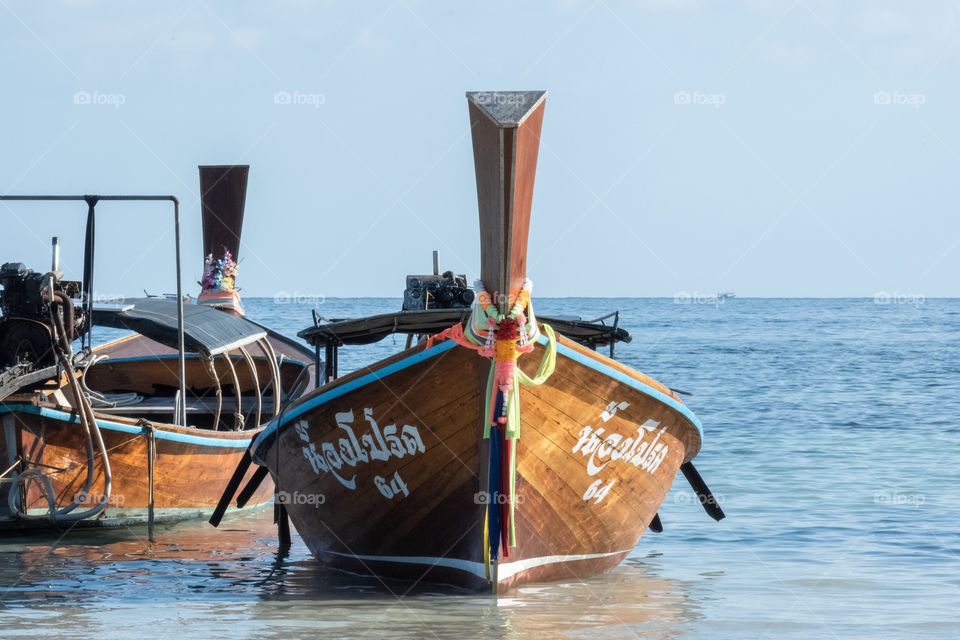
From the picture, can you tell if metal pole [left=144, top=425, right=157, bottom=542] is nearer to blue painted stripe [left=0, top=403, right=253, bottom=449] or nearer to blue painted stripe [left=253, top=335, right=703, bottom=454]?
blue painted stripe [left=0, top=403, right=253, bottom=449]

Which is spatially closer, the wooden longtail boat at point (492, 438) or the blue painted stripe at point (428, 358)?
the wooden longtail boat at point (492, 438)

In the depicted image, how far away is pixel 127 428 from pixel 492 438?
5620 millimetres

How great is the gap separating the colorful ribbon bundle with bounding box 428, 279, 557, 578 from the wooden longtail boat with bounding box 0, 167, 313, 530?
155 inches

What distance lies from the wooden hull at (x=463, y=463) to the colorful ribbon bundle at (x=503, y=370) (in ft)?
0.33

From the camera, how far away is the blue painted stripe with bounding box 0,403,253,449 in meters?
13.3

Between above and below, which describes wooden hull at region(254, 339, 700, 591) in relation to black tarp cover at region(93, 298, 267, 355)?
below

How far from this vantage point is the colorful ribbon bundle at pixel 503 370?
9.49 meters

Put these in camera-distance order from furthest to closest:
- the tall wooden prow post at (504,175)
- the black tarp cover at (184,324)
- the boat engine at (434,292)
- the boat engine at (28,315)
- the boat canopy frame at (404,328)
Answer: the black tarp cover at (184,324)
the boat engine at (28,315)
the boat engine at (434,292)
the boat canopy frame at (404,328)
the tall wooden prow post at (504,175)

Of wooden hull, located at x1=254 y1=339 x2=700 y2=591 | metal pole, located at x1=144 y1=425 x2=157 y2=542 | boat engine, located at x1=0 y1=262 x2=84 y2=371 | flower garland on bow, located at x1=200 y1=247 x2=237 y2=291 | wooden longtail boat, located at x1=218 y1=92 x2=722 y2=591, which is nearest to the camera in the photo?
wooden longtail boat, located at x1=218 y1=92 x2=722 y2=591

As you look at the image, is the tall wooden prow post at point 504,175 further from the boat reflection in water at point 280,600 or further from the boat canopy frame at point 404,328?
the boat reflection in water at point 280,600

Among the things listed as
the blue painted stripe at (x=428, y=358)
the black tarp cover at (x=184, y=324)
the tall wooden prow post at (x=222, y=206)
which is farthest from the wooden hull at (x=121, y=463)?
the tall wooden prow post at (x=222, y=206)

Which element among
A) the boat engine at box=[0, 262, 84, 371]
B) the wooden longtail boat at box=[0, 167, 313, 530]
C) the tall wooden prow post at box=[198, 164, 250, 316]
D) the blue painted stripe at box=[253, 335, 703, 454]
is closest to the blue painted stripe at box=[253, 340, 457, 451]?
the blue painted stripe at box=[253, 335, 703, 454]

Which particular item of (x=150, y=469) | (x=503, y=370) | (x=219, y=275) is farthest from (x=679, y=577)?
(x=219, y=275)

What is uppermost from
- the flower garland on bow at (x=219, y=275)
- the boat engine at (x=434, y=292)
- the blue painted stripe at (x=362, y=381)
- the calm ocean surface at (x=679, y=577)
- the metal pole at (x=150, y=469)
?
the flower garland on bow at (x=219, y=275)
